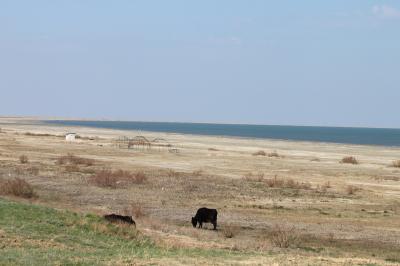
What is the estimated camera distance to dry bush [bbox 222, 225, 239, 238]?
62.8 ft

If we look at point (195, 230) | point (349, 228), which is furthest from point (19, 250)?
point (349, 228)

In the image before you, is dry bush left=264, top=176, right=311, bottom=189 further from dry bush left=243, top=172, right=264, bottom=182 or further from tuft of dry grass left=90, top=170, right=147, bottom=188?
tuft of dry grass left=90, top=170, right=147, bottom=188

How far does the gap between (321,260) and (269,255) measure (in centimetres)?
112

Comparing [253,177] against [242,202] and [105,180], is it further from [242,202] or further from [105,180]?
[242,202]

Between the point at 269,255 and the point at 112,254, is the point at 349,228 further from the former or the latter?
the point at 112,254

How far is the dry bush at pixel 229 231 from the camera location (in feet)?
62.8

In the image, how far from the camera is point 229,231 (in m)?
19.6

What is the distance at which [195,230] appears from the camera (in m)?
19.7

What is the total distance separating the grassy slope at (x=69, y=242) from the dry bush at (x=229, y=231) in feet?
12.1

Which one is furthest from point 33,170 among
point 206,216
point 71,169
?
point 206,216

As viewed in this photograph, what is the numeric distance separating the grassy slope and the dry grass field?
25.0 inches

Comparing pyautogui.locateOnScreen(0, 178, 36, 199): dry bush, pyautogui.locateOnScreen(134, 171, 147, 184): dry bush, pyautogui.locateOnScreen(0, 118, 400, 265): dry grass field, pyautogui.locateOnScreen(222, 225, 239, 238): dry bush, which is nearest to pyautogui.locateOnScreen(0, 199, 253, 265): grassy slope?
pyautogui.locateOnScreen(0, 118, 400, 265): dry grass field

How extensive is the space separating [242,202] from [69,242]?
14852mm

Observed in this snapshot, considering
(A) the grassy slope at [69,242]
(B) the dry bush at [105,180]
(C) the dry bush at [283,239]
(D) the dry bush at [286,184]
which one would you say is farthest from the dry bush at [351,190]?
(A) the grassy slope at [69,242]
